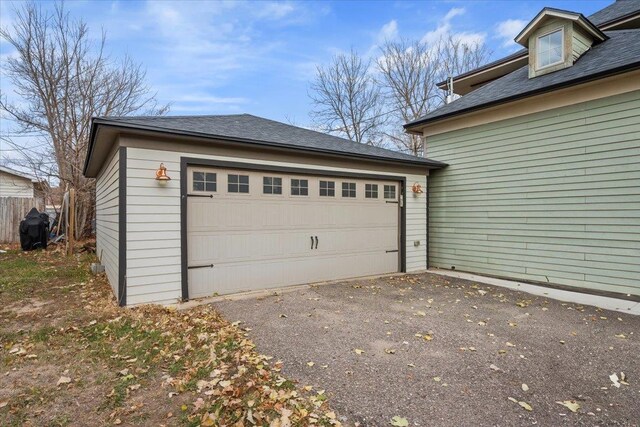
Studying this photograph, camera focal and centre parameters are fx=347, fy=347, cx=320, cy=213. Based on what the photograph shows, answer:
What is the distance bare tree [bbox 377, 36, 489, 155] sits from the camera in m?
19.7

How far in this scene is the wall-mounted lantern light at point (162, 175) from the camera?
4848 millimetres

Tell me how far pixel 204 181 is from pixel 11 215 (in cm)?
1222

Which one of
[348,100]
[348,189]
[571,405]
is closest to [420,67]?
[348,100]

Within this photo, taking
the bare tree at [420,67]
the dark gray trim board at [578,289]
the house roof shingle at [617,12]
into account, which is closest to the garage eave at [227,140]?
the dark gray trim board at [578,289]

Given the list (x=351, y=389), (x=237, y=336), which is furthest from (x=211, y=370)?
(x=351, y=389)

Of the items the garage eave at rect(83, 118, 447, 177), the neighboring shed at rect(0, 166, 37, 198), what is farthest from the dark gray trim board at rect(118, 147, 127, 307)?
the neighboring shed at rect(0, 166, 37, 198)

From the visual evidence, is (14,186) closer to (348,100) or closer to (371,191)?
(371,191)

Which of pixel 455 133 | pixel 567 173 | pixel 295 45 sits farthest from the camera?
pixel 295 45

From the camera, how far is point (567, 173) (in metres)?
6.26

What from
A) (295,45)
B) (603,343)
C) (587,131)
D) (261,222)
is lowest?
(603,343)

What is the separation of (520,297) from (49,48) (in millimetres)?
18079

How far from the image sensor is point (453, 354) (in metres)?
3.38

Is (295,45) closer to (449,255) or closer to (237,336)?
(449,255)

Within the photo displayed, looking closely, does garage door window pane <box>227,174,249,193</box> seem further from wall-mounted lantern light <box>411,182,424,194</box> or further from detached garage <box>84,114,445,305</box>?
wall-mounted lantern light <box>411,182,424,194</box>
